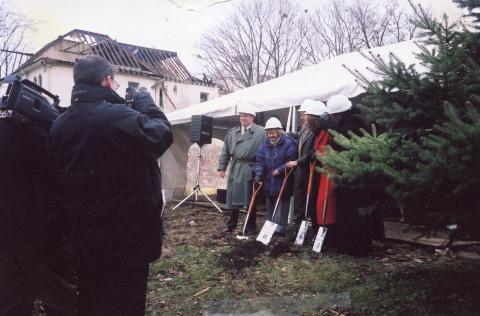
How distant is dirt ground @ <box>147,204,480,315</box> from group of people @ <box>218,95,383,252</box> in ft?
1.22

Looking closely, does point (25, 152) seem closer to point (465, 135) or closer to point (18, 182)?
point (18, 182)

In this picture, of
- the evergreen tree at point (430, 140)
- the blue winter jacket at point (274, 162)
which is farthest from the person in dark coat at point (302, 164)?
the evergreen tree at point (430, 140)

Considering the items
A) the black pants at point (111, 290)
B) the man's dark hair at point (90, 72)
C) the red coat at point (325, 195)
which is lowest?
the black pants at point (111, 290)

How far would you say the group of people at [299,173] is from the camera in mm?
4707

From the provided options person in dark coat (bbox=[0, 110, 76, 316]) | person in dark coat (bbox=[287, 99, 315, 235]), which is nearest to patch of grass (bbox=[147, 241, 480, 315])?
person in dark coat (bbox=[287, 99, 315, 235])

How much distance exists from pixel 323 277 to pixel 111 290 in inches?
95.2

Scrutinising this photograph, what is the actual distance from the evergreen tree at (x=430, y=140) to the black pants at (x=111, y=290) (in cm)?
161

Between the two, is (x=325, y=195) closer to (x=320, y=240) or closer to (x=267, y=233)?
(x=320, y=240)

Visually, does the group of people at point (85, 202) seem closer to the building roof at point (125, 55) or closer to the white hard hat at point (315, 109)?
the white hard hat at point (315, 109)

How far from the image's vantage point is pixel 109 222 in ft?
6.55

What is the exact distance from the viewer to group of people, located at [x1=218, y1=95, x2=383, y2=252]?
185 inches

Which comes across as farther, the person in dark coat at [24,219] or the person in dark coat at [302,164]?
the person in dark coat at [302,164]

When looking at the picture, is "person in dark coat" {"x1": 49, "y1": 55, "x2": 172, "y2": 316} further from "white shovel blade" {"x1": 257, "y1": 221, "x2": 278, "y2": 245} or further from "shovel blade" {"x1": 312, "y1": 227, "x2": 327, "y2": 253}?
"white shovel blade" {"x1": 257, "y1": 221, "x2": 278, "y2": 245}

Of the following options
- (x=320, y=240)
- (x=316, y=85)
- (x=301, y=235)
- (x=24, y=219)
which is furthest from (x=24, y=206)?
(x=316, y=85)
